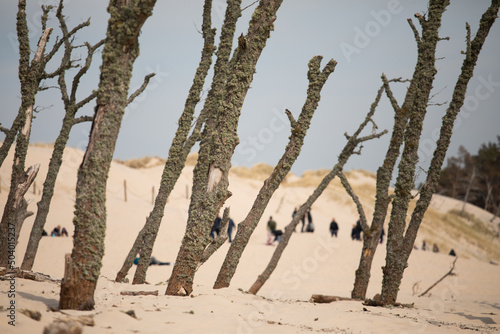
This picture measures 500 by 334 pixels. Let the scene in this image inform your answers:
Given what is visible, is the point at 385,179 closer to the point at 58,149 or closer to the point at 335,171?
the point at 335,171

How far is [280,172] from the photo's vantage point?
8750mm

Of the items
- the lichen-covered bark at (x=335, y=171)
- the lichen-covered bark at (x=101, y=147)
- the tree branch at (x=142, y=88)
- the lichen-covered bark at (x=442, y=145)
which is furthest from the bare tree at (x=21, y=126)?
the lichen-covered bark at (x=442, y=145)

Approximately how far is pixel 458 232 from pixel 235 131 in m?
34.6

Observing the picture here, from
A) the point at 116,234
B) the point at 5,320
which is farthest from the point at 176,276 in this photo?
the point at 116,234

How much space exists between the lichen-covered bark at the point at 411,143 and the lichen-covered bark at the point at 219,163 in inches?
149

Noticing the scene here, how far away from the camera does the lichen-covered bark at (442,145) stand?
8.66 m

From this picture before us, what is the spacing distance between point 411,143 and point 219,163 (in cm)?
441

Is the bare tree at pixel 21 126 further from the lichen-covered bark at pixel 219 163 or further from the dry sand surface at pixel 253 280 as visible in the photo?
the lichen-covered bark at pixel 219 163

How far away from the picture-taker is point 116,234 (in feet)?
69.7

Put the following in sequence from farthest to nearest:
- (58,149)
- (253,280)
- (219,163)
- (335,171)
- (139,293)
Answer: (253,280) < (335,171) < (58,149) < (219,163) < (139,293)

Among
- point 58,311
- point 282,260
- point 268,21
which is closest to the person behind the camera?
point 58,311

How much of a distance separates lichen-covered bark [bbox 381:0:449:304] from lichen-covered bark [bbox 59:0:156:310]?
20.2 ft

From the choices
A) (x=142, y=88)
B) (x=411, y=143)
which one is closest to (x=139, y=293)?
(x=142, y=88)

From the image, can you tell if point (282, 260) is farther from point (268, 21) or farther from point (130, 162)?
point (130, 162)
